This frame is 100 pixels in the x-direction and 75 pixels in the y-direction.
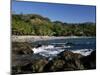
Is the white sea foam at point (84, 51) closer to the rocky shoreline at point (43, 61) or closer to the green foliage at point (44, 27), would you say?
the rocky shoreline at point (43, 61)

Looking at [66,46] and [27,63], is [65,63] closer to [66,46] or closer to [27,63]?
[66,46]

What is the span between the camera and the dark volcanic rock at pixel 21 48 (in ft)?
9.02

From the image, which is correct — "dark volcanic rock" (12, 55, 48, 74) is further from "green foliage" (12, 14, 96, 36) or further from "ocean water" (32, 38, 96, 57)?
"green foliage" (12, 14, 96, 36)

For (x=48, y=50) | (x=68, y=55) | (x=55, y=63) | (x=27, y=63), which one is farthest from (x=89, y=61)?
(x=27, y=63)

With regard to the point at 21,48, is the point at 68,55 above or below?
below

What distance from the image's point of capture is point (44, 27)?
2.90 metres

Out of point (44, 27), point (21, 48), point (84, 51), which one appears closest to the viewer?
point (21, 48)

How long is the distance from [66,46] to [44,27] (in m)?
0.38

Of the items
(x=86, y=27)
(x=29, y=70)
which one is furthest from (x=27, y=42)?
(x=86, y=27)

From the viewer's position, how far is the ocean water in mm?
2883

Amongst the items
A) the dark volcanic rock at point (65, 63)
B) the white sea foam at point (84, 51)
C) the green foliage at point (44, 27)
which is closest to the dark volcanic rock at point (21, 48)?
the green foliage at point (44, 27)

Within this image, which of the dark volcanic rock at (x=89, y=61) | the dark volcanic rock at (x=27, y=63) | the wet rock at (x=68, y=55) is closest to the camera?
the dark volcanic rock at (x=27, y=63)

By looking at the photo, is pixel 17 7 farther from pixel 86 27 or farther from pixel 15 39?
pixel 86 27

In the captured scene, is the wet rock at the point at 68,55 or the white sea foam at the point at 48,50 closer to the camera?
the white sea foam at the point at 48,50
